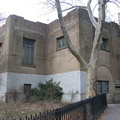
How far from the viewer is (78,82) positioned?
1462cm

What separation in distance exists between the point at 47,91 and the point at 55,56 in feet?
13.5

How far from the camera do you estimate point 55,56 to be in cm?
1791

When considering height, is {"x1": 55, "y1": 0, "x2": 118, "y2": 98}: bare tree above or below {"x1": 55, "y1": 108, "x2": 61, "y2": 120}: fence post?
above

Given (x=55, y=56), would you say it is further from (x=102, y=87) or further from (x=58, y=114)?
(x=58, y=114)

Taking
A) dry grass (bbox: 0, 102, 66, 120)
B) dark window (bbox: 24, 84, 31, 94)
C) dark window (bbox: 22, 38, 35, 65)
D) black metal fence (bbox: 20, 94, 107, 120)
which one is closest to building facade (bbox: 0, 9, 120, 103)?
dark window (bbox: 22, 38, 35, 65)

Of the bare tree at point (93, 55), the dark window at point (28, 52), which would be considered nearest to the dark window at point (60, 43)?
the dark window at point (28, 52)

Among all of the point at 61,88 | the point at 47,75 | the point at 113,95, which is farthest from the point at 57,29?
the point at 113,95

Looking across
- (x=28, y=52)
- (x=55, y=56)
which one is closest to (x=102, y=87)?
(x=55, y=56)

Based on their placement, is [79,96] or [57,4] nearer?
[57,4]

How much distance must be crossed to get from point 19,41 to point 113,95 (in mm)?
11322

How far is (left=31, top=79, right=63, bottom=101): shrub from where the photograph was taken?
15.3 meters

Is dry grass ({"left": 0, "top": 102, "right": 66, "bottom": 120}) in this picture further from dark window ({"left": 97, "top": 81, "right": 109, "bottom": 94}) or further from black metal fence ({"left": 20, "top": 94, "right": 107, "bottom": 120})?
dark window ({"left": 97, "top": 81, "right": 109, "bottom": 94})

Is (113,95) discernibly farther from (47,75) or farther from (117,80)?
(47,75)

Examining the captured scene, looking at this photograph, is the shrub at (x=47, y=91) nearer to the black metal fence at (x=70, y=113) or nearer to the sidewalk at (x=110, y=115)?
the sidewalk at (x=110, y=115)
